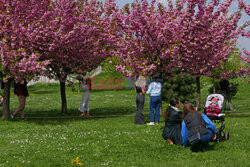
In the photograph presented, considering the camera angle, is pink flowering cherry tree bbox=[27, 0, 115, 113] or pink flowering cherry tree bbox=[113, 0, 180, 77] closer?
pink flowering cherry tree bbox=[27, 0, 115, 113]

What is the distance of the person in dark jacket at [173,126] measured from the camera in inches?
378

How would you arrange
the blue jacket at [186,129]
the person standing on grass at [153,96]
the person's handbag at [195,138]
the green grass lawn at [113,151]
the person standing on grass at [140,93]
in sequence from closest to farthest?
the green grass lawn at [113,151]
the person's handbag at [195,138]
the blue jacket at [186,129]
the person standing on grass at [153,96]
the person standing on grass at [140,93]

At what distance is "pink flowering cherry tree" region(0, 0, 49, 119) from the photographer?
45.6 feet

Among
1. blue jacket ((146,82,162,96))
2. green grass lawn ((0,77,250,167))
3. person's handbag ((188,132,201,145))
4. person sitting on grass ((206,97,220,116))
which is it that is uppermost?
blue jacket ((146,82,162,96))

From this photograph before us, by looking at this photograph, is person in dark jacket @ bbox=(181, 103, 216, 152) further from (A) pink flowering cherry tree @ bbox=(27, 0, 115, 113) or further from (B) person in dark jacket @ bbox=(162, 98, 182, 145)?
(A) pink flowering cherry tree @ bbox=(27, 0, 115, 113)

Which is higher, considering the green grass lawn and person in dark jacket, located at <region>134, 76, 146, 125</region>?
person in dark jacket, located at <region>134, 76, 146, 125</region>

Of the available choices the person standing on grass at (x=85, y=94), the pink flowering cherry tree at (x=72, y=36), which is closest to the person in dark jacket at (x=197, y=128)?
the pink flowering cherry tree at (x=72, y=36)

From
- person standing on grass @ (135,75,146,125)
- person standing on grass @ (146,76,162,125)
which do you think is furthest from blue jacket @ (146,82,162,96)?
person standing on grass @ (135,75,146,125)

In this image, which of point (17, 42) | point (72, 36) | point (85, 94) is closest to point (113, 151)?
point (17, 42)

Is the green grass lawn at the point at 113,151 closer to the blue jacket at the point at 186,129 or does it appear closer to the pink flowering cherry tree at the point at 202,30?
the blue jacket at the point at 186,129

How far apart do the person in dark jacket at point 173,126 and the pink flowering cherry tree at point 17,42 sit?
20.3ft

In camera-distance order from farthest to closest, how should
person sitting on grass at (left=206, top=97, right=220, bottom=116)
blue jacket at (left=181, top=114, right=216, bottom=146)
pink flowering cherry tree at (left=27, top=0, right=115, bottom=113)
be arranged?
pink flowering cherry tree at (left=27, top=0, right=115, bottom=113) < person sitting on grass at (left=206, top=97, right=220, bottom=116) < blue jacket at (left=181, top=114, right=216, bottom=146)

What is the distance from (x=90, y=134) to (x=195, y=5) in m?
10.7

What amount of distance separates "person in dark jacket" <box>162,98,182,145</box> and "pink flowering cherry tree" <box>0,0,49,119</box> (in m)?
6.18
